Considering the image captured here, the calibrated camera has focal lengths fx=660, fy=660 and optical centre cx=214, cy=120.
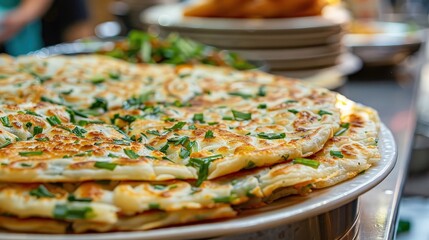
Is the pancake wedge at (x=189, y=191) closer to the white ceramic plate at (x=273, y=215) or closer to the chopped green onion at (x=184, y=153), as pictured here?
the white ceramic plate at (x=273, y=215)

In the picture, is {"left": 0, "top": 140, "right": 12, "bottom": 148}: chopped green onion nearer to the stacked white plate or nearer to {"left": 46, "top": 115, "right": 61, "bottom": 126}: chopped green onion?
{"left": 46, "top": 115, "right": 61, "bottom": 126}: chopped green onion

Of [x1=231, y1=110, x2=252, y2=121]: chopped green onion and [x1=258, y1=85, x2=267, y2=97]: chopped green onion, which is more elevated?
[x1=231, y1=110, x2=252, y2=121]: chopped green onion

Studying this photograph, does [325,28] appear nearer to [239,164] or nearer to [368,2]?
[368,2]

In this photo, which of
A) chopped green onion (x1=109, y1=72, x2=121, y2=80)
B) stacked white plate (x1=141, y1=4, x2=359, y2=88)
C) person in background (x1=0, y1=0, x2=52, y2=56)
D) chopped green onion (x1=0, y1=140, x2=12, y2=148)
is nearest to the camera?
chopped green onion (x1=0, y1=140, x2=12, y2=148)

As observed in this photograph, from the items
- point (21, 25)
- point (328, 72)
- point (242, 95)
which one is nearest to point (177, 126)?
point (242, 95)

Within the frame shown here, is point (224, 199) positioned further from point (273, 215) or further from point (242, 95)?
point (242, 95)

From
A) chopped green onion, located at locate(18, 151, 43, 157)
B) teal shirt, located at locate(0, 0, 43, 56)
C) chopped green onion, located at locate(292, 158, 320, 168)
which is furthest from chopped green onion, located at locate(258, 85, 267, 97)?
teal shirt, located at locate(0, 0, 43, 56)

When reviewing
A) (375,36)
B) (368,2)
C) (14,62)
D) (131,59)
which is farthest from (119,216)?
(368,2)

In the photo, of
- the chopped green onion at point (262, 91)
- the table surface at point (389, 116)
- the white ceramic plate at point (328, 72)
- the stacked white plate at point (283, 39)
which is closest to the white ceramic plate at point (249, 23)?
the stacked white plate at point (283, 39)
